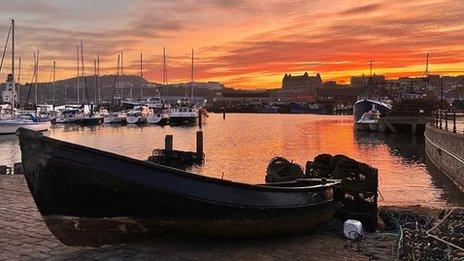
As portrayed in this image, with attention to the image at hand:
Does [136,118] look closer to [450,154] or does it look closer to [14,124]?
[14,124]

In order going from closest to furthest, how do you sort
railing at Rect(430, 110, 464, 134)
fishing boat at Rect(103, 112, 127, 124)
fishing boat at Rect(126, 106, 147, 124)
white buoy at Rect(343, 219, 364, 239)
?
white buoy at Rect(343, 219, 364, 239), railing at Rect(430, 110, 464, 134), fishing boat at Rect(103, 112, 127, 124), fishing boat at Rect(126, 106, 147, 124)

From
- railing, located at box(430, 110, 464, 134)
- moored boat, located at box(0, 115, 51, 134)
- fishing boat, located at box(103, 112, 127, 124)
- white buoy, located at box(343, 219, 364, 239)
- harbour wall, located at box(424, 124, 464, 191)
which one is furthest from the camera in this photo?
fishing boat, located at box(103, 112, 127, 124)

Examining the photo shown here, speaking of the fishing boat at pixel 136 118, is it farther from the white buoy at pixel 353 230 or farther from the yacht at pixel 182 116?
the white buoy at pixel 353 230

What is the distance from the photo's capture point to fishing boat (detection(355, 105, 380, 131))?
231 feet

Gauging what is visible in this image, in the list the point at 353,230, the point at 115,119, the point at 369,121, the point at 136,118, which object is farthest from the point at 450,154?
the point at 115,119

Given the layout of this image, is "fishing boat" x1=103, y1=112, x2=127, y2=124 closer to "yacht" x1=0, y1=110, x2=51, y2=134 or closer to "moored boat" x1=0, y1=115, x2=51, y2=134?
"yacht" x1=0, y1=110, x2=51, y2=134

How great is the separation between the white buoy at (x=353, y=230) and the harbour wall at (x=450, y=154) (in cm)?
1257

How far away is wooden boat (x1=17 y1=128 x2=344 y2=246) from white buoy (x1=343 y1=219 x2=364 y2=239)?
6.58 feet

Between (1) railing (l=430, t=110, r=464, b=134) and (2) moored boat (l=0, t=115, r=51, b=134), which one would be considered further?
(2) moored boat (l=0, t=115, r=51, b=134)

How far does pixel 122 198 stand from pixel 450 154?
2027cm

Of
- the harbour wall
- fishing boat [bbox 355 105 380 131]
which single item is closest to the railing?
the harbour wall

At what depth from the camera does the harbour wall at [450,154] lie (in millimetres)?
21125

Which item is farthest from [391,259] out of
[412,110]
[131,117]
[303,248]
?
[131,117]

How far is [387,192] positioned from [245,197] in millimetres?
14135
